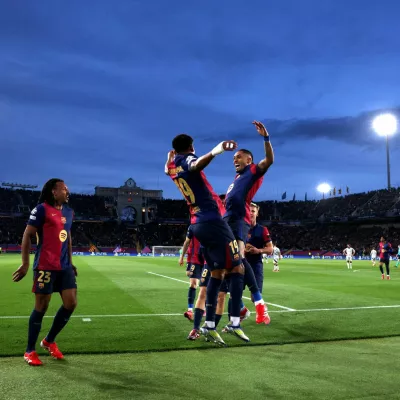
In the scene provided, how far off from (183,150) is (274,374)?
297 centimetres

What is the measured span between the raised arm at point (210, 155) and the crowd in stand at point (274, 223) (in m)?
62.9

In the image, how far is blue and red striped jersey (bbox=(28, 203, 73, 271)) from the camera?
17.9 ft

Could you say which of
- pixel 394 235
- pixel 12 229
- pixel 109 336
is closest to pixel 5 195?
pixel 12 229

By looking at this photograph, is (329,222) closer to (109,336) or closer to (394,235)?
(394,235)

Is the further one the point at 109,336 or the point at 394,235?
the point at 394,235

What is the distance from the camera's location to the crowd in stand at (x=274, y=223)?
7069 cm

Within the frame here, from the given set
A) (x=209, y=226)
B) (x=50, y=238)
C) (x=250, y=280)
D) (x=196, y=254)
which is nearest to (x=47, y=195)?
(x=50, y=238)

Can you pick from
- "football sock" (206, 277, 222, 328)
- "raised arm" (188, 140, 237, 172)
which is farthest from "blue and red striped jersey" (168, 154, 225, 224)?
"football sock" (206, 277, 222, 328)

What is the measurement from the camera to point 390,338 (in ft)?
22.1

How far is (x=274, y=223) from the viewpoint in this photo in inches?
3398

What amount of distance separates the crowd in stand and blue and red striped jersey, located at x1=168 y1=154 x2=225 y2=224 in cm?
6243

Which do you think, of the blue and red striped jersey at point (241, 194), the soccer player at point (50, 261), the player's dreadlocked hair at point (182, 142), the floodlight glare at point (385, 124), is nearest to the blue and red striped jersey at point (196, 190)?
the player's dreadlocked hair at point (182, 142)

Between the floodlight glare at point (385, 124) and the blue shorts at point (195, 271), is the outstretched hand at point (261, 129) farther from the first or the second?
the floodlight glare at point (385, 124)

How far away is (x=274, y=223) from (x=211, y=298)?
81310 mm
